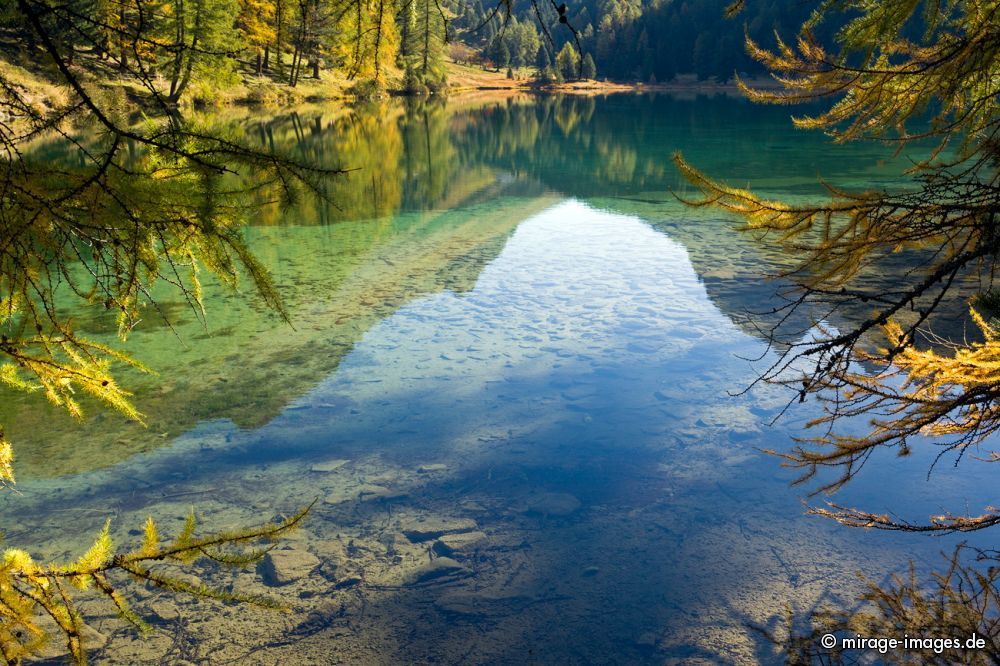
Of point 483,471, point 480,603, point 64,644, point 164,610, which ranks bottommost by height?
point 64,644

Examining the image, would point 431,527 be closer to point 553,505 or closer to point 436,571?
point 436,571

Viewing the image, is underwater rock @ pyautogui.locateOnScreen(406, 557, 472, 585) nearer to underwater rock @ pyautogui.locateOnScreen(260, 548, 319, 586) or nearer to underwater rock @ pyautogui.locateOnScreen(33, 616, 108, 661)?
underwater rock @ pyautogui.locateOnScreen(260, 548, 319, 586)

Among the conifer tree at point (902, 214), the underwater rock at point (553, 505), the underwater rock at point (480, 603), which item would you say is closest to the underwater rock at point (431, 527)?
the underwater rock at point (553, 505)

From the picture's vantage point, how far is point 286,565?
657 cm

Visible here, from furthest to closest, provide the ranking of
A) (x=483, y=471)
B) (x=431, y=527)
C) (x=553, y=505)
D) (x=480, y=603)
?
(x=483, y=471), (x=553, y=505), (x=431, y=527), (x=480, y=603)

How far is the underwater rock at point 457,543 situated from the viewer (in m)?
6.83

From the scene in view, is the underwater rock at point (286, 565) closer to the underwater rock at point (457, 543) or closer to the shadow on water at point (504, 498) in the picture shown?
the shadow on water at point (504, 498)

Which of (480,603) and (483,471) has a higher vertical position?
(483,471)

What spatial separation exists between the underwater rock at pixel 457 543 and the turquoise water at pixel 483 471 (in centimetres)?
2

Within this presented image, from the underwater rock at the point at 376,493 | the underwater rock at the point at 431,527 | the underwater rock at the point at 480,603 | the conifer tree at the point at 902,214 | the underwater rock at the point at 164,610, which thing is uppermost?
the conifer tree at the point at 902,214

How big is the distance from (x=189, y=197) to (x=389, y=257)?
48.0ft

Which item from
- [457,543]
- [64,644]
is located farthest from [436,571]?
[64,644]

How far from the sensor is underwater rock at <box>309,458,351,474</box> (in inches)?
323

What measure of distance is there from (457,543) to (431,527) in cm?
36
